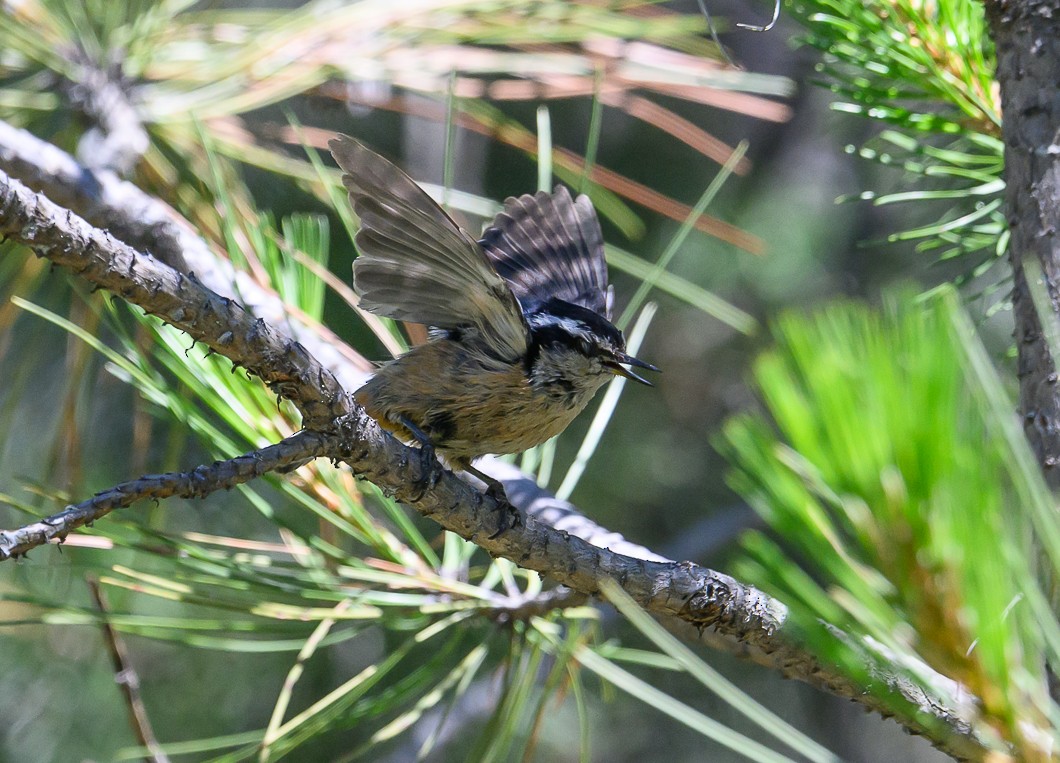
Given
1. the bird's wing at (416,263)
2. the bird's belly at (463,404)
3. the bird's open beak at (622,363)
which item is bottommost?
the bird's belly at (463,404)

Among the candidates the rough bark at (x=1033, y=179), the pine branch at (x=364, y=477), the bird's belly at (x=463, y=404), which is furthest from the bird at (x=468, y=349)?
the rough bark at (x=1033, y=179)

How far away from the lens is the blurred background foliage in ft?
2.66

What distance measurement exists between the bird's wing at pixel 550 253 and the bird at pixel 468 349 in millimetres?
42

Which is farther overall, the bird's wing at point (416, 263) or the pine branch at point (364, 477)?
the bird's wing at point (416, 263)

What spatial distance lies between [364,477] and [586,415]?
286 centimetres

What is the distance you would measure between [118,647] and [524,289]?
1325mm

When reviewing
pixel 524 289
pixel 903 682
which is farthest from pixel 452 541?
pixel 903 682

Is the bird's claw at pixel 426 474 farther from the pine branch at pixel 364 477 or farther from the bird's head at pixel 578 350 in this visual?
the bird's head at pixel 578 350

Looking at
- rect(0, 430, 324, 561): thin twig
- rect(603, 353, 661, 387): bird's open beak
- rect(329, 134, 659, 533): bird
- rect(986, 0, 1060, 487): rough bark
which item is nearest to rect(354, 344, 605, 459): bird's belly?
rect(329, 134, 659, 533): bird

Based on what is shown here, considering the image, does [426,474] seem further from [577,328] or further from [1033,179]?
[1033,179]

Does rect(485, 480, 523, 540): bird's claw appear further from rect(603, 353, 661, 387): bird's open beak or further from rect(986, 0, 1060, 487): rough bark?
rect(986, 0, 1060, 487): rough bark

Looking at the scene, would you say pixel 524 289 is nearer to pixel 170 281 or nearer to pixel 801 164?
pixel 170 281

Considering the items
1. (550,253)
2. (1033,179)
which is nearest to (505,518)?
(1033,179)

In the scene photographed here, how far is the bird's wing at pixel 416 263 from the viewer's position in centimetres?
147
